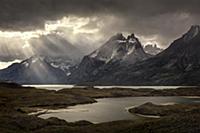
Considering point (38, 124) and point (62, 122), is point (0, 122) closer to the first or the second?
point (38, 124)

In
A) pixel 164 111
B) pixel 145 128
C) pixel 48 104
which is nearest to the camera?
pixel 145 128

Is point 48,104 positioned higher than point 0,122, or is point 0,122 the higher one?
point 48,104

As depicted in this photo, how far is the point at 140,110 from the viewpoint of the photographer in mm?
147000

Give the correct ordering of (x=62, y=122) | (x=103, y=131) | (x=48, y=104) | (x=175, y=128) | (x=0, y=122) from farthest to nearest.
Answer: (x=48, y=104) → (x=62, y=122) → (x=0, y=122) → (x=103, y=131) → (x=175, y=128)

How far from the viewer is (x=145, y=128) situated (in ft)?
225

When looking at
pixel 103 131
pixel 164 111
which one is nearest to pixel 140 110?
pixel 164 111

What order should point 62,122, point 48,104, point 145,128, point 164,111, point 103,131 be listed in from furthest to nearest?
point 48,104, point 164,111, point 62,122, point 103,131, point 145,128

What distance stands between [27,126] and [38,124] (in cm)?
419

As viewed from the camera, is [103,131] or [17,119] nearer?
[103,131]

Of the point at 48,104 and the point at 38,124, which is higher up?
the point at 48,104

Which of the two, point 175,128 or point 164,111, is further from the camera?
point 164,111

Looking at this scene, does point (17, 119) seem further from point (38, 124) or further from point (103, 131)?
point (103, 131)

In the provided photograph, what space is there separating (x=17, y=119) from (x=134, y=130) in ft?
122

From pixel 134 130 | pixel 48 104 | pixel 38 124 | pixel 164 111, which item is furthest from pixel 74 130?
pixel 48 104
